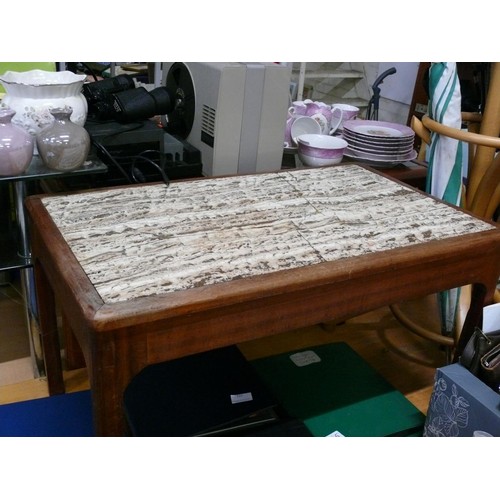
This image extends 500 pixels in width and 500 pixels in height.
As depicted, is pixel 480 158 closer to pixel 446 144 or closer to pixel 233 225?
pixel 446 144

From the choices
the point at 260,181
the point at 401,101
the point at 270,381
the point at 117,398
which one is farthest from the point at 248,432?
the point at 401,101

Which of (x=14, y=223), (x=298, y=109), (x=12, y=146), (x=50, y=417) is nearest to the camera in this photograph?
(x=12, y=146)

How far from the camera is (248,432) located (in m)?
1.12

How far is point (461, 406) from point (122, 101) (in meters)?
1.03

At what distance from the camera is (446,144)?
4.34 feet

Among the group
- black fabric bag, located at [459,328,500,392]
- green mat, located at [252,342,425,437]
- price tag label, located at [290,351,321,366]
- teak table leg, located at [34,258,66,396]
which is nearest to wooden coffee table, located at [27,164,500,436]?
teak table leg, located at [34,258,66,396]

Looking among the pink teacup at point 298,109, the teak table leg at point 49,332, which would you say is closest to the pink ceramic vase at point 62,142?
the teak table leg at point 49,332

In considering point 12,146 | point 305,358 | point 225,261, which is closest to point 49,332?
point 12,146

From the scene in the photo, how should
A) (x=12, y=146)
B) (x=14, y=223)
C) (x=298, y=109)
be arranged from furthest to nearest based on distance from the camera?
(x=298, y=109)
(x=14, y=223)
(x=12, y=146)

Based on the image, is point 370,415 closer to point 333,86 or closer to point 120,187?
point 120,187

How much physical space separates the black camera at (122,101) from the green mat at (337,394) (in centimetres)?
71

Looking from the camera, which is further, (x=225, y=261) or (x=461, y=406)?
(x=461, y=406)

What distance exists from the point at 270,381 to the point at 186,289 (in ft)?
2.16

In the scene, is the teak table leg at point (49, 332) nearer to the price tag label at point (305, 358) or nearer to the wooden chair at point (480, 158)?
the price tag label at point (305, 358)
